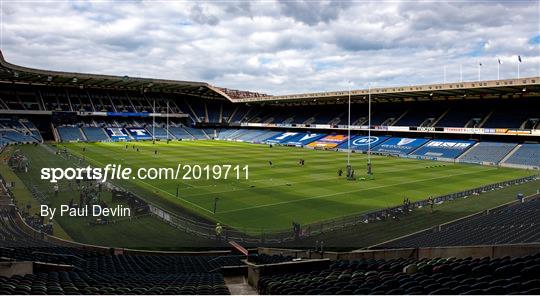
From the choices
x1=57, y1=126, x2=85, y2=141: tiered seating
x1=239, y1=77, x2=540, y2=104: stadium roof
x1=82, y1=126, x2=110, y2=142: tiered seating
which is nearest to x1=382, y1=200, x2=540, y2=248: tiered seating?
x1=239, y1=77, x2=540, y2=104: stadium roof

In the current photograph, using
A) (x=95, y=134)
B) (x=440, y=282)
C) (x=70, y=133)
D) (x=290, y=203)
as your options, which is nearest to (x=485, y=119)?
(x=290, y=203)

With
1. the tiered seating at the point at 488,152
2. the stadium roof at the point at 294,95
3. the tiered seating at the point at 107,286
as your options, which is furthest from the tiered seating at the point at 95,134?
the tiered seating at the point at 107,286

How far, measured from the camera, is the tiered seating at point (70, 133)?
81938mm

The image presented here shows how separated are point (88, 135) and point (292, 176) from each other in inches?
2345

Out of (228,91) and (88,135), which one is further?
(228,91)

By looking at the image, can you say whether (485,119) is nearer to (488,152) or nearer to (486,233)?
(488,152)

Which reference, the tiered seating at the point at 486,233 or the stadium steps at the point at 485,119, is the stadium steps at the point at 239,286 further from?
the stadium steps at the point at 485,119

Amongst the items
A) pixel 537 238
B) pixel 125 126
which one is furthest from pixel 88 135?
pixel 537 238

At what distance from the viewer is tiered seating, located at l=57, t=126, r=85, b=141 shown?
81938 mm

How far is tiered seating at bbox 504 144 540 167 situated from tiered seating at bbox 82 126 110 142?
7111 cm

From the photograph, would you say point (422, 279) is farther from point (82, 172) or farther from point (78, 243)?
point (82, 172)

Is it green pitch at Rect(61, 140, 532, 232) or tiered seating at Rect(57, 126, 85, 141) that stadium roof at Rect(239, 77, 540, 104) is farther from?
tiered seating at Rect(57, 126, 85, 141)

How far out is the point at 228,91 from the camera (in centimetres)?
10312

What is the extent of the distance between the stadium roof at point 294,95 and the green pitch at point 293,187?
11.4 m
